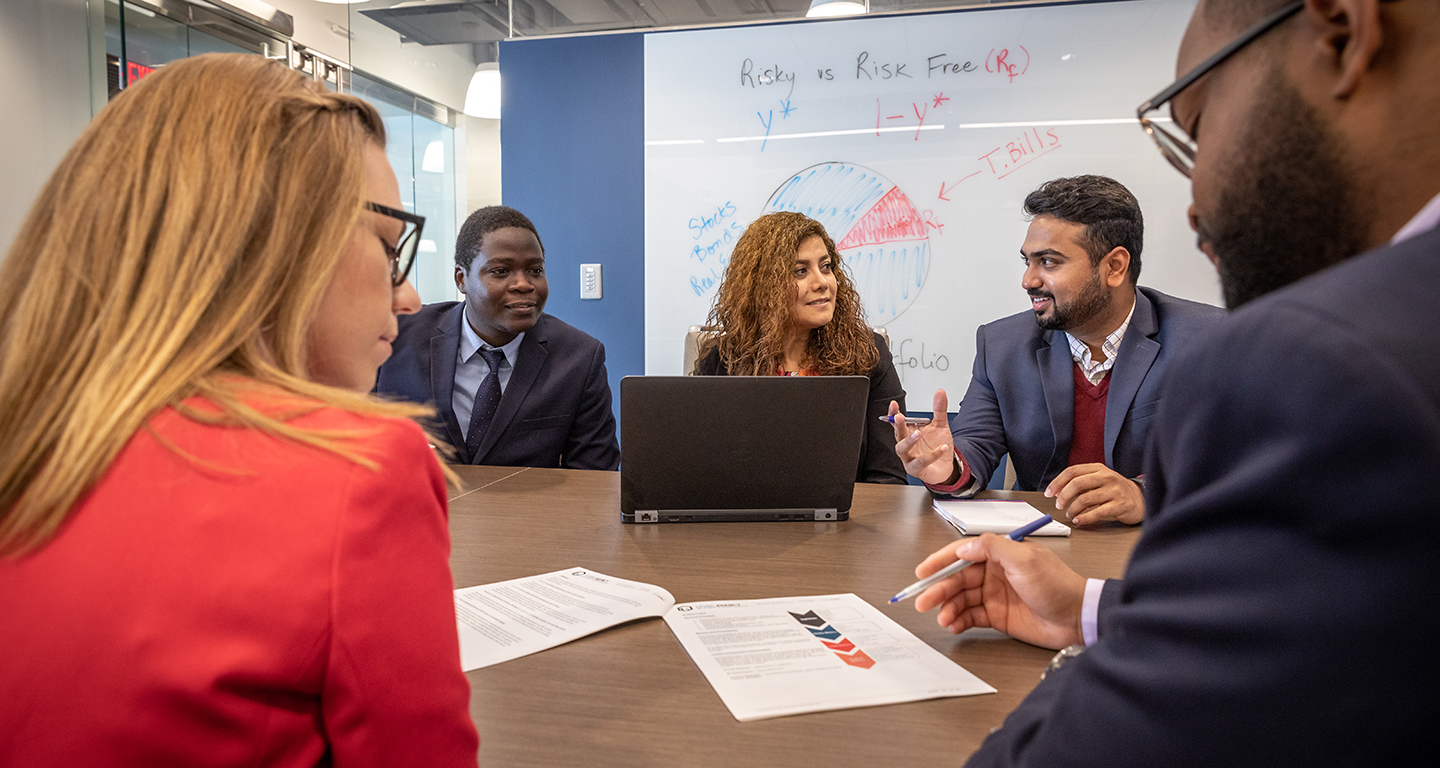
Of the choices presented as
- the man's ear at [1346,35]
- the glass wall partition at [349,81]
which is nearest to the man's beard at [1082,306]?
the man's ear at [1346,35]

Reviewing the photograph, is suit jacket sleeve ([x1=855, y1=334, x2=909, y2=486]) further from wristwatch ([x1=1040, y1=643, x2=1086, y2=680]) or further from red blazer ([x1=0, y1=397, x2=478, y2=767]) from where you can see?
red blazer ([x1=0, y1=397, x2=478, y2=767])

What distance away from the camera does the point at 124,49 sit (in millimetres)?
3307

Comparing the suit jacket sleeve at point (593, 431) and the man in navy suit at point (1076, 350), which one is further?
the suit jacket sleeve at point (593, 431)

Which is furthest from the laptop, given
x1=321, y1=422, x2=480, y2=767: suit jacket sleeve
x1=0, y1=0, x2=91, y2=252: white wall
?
x1=0, y1=0, x2=91, y2=252: white wall

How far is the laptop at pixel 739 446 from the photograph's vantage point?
56.7 inches

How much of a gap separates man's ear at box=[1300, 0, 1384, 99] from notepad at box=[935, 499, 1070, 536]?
97cm

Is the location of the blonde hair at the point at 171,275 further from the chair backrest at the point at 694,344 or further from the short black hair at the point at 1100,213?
the short black hair at the point at 1100,213

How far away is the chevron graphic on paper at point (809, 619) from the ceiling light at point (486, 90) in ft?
11.0

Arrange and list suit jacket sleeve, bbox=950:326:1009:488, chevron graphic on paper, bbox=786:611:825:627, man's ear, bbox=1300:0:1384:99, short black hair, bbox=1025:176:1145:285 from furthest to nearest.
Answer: short black hair, bbox=1025:176:1145:285
suit jacket sleeve, bbox=950:326:1009:488
chevron graphic on paper, bbox=786:611:825:627
man's ear, bbox=1300:0:1384:99

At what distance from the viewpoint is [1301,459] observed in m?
0.39

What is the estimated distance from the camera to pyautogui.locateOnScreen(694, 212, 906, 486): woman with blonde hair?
8.10 feet

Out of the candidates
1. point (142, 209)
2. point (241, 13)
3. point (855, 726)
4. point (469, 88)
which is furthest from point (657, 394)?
point (241, 13)

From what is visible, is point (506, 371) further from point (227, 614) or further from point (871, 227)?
point (227, 614)

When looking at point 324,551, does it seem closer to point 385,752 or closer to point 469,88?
point 385,752
